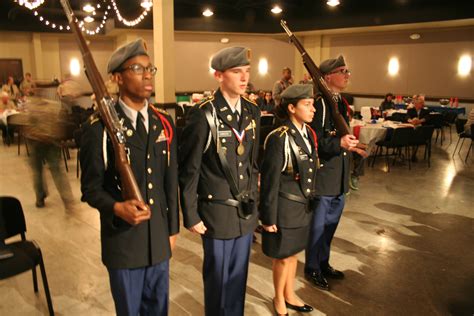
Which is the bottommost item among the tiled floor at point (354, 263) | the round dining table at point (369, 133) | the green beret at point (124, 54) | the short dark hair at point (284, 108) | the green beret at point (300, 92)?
the tiled floor at point (354, 263)

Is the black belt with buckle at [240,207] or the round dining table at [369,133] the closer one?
the black belt with buckle at [240,207]

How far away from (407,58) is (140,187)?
1461 centimetres

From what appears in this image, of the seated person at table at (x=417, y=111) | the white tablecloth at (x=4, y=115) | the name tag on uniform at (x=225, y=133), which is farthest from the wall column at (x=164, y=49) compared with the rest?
the name tag on uniform at (x=225, y=133)

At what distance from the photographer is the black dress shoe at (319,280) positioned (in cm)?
320

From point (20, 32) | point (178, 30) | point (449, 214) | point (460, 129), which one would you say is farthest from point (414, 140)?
point (20, 32)

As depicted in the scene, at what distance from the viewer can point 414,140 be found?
7.69 metres

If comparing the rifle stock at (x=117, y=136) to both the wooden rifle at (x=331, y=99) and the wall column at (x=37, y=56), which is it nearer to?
the wooden rifle at (x=331, y=99)

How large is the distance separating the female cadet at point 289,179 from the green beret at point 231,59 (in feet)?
1.70

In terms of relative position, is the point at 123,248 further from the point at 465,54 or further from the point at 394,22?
the point at 465,54

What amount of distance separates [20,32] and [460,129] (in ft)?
46.3

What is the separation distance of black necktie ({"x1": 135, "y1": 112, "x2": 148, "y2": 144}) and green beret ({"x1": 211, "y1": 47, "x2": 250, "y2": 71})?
58cm

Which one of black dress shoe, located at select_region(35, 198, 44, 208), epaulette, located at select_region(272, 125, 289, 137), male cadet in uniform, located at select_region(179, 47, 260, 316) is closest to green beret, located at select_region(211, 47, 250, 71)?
male cadet in uniform, located at select_region(179, 47, 260, 316)

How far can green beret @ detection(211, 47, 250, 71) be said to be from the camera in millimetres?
2137

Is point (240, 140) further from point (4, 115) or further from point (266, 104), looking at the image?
point (4, 115)
